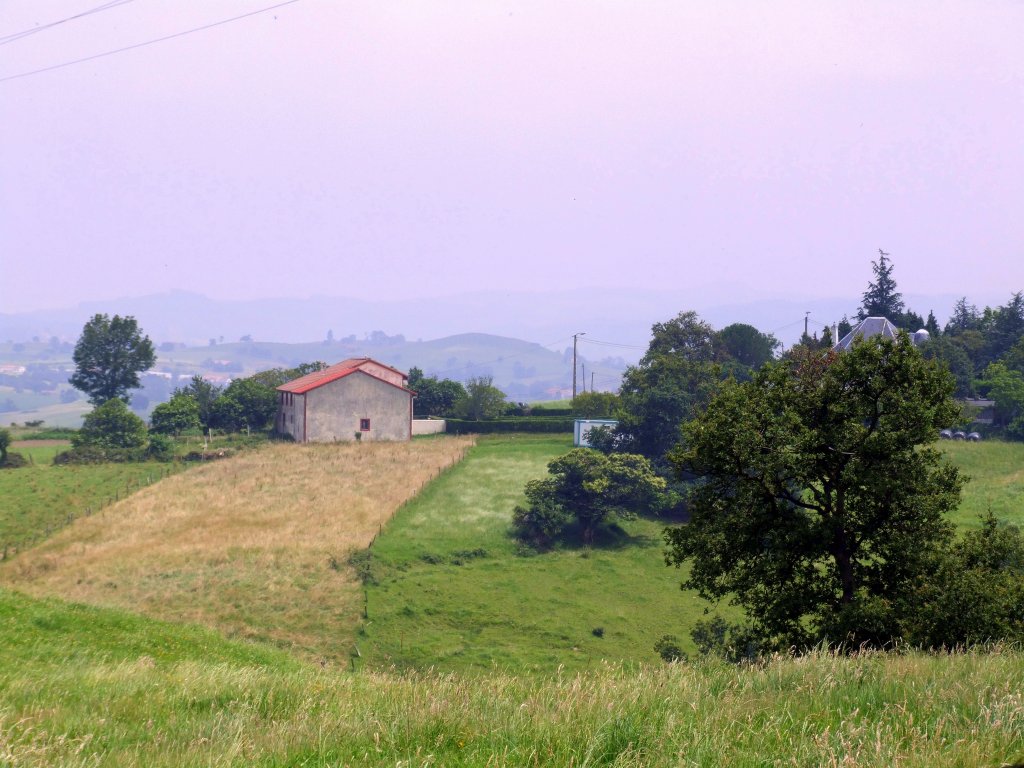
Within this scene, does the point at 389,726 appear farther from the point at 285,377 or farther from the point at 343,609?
the point at 285,377

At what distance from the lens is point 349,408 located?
279 feet

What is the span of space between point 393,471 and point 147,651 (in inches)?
1891

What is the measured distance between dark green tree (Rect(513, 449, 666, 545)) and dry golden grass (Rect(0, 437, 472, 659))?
977 cm

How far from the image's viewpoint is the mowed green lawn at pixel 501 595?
3753 centimetres

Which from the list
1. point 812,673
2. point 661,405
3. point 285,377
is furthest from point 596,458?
point 285,377

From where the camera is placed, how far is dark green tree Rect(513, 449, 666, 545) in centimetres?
5769

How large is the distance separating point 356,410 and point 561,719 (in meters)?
78.7

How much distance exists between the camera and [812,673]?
1022 centimetres

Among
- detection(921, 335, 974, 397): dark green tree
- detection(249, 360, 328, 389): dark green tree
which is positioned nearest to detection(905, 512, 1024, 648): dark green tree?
detection(921, 335, 974, 397): dark green tree

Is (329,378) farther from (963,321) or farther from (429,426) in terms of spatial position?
(963,321)

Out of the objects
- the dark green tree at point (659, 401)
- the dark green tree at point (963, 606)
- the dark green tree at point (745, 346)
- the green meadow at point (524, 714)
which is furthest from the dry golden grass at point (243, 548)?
the dark green tree at point (745, 346)

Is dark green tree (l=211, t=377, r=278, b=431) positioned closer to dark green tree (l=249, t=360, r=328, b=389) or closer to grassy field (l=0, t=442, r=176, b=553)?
grassy field (l=0, t=442, r=176, b=553)

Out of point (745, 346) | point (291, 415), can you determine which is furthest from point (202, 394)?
point (745, 346)

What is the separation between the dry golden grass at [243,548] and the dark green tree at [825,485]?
64.8 ft
